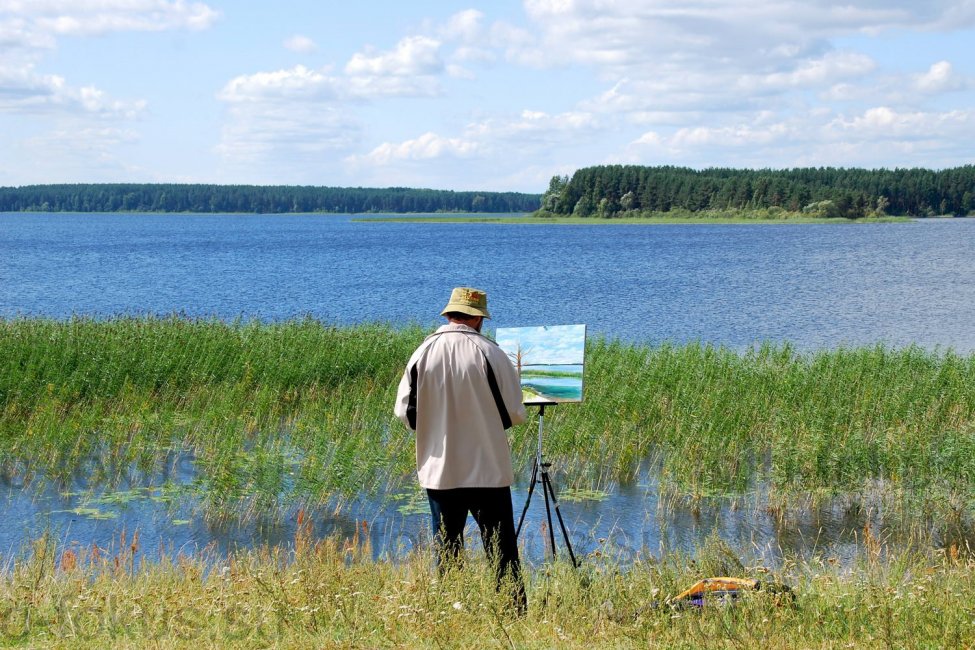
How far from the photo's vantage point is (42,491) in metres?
11.1

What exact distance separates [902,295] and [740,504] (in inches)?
1199

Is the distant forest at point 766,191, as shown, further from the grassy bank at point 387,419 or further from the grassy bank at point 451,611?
the grassy bank at point 451,611

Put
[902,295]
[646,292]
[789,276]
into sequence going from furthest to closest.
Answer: [789,276]
[646,292]
[902,295]

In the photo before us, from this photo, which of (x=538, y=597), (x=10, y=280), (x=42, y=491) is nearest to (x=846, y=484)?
(x=538, y=597)

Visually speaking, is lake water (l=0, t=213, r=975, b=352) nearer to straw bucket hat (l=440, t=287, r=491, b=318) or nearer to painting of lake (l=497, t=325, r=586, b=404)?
painting of lake (l=497, t=325, r=586, b=404)

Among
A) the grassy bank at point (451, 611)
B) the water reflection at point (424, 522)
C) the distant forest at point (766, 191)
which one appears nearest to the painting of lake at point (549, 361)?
the grassy bank at point (451, 611)

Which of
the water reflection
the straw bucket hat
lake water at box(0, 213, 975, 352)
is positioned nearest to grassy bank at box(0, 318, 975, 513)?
the water reflection

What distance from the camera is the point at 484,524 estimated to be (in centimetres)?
639

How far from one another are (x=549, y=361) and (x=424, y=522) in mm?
3513

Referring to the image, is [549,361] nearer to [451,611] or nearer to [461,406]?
[461,406]

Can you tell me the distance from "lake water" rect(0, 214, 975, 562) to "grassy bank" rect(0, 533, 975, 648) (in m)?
1.57

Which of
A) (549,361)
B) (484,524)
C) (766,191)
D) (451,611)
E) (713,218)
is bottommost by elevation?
(451,611)

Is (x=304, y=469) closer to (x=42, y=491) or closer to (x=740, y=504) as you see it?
(x=42, y=491)

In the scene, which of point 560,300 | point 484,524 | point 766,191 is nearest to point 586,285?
point 560,300
